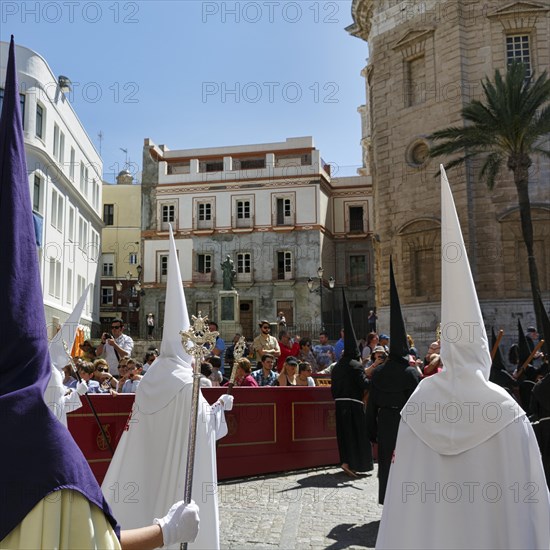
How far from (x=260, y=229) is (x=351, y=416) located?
1331 inches

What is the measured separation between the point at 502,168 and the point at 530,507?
2392cm

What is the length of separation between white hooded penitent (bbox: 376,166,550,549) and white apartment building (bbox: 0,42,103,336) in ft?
63.6

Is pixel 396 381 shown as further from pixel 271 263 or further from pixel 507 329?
pixel 271 263

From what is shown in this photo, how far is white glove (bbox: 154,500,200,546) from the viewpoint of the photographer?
7.49 ft

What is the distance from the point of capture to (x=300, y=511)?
7.54 meters

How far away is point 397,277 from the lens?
28125 millimetres

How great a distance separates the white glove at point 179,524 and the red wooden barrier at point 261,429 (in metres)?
6.64

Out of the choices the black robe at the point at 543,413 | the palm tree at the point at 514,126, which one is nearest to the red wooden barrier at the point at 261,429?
the black robe at the point at 543,413

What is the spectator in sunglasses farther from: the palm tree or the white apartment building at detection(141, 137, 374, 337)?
the white apartment building at detection(141, 137, 374, 337)

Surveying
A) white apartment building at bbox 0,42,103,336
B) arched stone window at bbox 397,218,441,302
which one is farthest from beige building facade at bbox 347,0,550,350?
white apartment building at bbox 0,42,103,336

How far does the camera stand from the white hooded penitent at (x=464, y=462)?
4062mm

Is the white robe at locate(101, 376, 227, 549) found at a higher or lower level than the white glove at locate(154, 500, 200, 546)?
lower

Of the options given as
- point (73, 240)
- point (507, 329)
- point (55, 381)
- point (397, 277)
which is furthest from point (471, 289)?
point (73, 240)

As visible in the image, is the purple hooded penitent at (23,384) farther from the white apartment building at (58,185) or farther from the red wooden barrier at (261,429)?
the white apartment building at (58,185)
